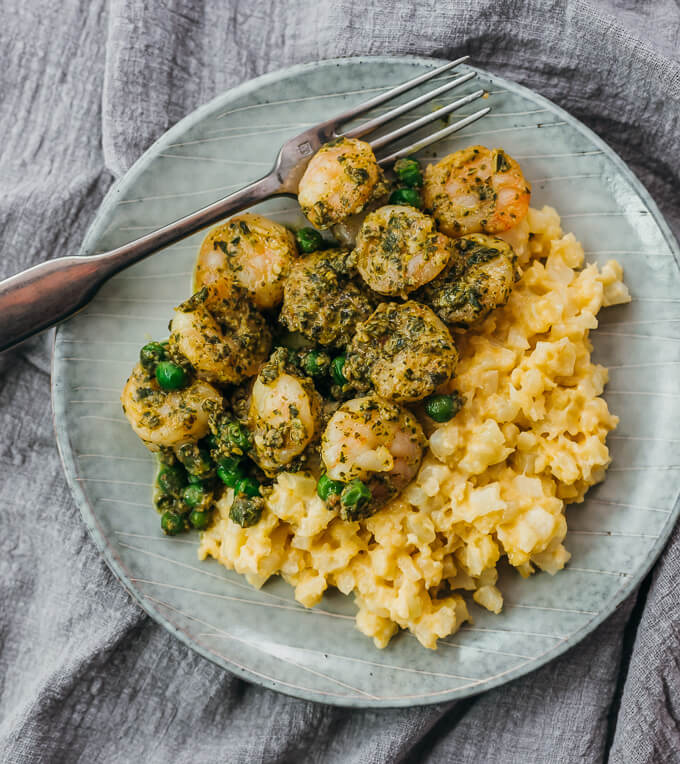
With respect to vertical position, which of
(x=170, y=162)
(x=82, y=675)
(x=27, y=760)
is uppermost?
(x=170, y=162)

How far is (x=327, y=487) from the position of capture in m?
2.93

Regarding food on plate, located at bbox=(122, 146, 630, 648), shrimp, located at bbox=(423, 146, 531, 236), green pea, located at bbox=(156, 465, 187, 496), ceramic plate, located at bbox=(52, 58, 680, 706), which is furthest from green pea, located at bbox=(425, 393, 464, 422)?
green pea, located at bbox=(156, 465, 187, 496)

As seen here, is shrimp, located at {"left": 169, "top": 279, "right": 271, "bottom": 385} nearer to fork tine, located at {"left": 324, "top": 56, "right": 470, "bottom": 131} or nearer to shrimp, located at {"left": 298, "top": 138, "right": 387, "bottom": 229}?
shrimp, located at {"left": 298, "top": 138, "right": 387, "bottom": 229}

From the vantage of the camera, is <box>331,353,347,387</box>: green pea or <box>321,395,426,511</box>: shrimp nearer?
<box>321,395,426,511</box>: shrimp

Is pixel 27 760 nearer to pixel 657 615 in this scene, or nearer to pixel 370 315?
pixel 370 315

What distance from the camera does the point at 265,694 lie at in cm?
366

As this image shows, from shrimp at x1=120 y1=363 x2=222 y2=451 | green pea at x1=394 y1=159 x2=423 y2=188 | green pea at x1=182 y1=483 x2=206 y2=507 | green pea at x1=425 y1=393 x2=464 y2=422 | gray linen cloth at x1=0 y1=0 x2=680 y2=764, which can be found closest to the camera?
green pea at x1=425 y1=393 x2=464 y2=422

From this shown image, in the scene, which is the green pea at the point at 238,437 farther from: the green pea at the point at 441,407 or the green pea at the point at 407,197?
the green pea at the point at 407,197

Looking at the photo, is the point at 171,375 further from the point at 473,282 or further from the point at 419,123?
the point at 419,123

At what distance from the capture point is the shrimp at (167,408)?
3.05m

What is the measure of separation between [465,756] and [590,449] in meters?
1.76

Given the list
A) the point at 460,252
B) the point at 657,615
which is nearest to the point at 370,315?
the point at 460,252

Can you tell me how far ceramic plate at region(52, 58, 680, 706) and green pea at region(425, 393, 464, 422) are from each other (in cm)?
84

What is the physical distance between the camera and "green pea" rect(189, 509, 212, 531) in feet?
10.8
